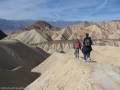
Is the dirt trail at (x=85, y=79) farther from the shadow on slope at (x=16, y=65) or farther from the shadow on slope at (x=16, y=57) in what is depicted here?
the shadow on slope at (x=16, y=57)

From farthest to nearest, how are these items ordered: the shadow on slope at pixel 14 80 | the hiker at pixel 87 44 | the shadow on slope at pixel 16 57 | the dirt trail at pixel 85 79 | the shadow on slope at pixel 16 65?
the shadow on slope at pixel 16 57
the shadow on slope at pixel 16 65
the shadow on slope at pixel 14 80
the hiker at pixel 87 44
the dirt trail at pixel 85 79

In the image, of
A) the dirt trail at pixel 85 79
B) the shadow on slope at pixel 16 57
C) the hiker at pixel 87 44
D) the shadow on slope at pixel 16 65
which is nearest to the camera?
the dirt trail at pixel 85 79

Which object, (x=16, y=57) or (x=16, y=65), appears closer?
(x=16, y=65)

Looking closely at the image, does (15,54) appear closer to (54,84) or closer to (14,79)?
(14,79)

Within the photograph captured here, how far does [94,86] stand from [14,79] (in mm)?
14613

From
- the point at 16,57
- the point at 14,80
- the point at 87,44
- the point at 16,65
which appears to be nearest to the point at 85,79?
the point at 87,44

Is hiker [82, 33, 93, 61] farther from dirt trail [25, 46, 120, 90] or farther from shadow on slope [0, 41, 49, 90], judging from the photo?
shadow on slope [0, 41, 49, 90]

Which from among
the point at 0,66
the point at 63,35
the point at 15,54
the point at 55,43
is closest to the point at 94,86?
A: the point at 0,66

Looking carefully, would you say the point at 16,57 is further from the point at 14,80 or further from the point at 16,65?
the point at 14,80

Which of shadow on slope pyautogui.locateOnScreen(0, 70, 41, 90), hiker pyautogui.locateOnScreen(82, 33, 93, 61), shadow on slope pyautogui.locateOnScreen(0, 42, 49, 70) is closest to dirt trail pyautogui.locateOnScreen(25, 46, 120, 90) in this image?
hiker pyautogui.locateOnScreen(82, 33, 93, 61)

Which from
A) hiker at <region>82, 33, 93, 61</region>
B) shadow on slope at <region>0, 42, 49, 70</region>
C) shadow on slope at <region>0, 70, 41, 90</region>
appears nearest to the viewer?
hiker at <region>82, 33, 93, 61</region>

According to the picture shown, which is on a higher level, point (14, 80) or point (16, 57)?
point (14, 80)

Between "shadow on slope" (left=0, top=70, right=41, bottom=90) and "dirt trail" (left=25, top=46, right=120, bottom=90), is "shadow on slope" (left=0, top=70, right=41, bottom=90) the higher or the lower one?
the lower one

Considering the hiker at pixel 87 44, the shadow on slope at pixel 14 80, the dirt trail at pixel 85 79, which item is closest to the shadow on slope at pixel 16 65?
the shadow on slope at pixel 14 80
